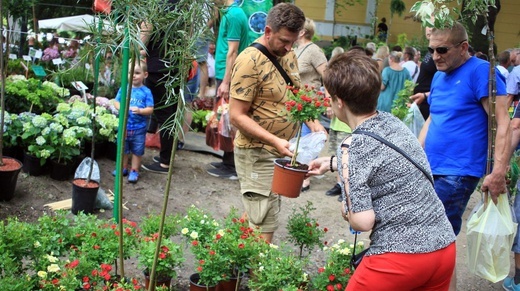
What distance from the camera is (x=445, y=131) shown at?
412 centimetres

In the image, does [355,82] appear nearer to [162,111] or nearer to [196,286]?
[196,286]

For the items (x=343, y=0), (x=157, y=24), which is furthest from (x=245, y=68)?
(x=343, y=0)

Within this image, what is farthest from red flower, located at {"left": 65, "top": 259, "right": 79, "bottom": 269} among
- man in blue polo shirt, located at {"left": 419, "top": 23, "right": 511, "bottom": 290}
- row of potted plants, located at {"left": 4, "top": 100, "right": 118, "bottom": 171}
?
row of potted plants, located at {"left": 4, "top": 100, "right": 118, "bottom": 171}

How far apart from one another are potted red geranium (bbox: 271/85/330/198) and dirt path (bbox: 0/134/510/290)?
125 cm

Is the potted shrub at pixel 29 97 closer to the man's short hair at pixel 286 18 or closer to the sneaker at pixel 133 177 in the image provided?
the sneaker at pixel 133 177

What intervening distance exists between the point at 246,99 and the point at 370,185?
152cm

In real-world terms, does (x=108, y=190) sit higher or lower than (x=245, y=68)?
lower

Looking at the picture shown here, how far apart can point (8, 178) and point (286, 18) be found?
3.05 metres

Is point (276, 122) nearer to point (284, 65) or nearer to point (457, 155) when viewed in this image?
point (284, 65)

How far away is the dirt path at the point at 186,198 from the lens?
216 inches

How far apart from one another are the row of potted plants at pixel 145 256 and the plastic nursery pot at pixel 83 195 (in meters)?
1.41

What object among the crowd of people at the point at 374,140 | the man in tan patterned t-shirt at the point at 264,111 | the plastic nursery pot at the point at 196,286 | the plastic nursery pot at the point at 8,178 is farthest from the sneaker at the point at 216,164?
the plastic nursery pot at the point at 196,286

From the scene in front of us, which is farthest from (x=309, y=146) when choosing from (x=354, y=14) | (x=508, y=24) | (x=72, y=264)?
(x=354, y=14)

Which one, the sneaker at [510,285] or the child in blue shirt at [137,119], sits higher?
the child in blue shirt at [137,119]
